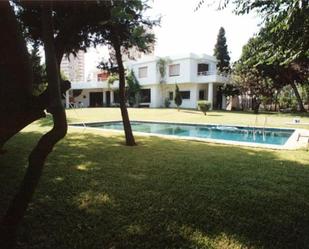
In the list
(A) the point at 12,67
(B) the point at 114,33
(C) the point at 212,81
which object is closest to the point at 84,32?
(B) the point at 114,33

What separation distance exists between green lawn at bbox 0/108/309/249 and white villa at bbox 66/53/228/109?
76.6ft

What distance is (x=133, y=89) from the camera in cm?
3419

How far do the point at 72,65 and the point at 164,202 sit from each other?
62.4 m

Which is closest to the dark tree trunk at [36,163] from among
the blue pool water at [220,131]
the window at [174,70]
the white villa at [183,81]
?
the blue pool water at [220,131]

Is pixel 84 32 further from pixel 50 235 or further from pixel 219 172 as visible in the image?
pixel 50 235

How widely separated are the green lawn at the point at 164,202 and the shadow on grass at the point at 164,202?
11 mm

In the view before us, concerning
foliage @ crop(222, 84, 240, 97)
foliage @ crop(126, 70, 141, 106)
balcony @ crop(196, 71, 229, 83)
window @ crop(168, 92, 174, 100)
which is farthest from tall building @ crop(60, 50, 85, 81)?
foliage @ crop(222, 84, 240, 97)

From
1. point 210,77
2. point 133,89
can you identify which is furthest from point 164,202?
point 133,89

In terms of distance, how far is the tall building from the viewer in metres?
10.4

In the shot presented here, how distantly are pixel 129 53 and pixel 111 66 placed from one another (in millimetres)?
761

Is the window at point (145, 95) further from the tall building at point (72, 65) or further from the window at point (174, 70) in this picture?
the tall building at point (72, 65)

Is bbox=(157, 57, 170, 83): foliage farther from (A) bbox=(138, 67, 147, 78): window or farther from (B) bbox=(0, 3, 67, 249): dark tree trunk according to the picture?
(B) bbox=(0, 3, 67, 249): dark tree trunk

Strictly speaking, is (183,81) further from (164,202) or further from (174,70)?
(164,202)

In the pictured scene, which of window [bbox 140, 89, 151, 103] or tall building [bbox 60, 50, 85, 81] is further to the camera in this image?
window [bbox 140, 89, 151, 103]
